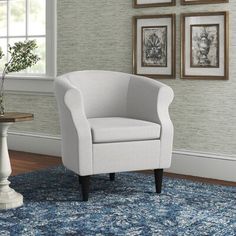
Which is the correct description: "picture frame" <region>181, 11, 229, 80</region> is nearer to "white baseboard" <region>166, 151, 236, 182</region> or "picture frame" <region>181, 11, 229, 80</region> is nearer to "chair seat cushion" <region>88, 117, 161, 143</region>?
"white baseboard" <region>166, 151, 236, 182</region>

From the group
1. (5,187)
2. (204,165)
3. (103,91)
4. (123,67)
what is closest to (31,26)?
(123,67)

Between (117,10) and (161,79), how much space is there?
30.3 inches

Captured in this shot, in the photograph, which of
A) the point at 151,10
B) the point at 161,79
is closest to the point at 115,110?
the point at 161,79

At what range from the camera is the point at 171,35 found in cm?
424

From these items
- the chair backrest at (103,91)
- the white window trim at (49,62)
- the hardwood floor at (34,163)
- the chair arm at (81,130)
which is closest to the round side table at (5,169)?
the chair arm at (81,130)

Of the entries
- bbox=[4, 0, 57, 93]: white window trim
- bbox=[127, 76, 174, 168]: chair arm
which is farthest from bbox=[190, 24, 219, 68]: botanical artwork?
bbox=[4, 0, 57, 93]: white window trim

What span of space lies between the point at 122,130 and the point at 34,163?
1623 mm

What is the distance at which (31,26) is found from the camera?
5.42 meters

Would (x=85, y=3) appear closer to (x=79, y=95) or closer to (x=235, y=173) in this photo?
(x=79, y=95)

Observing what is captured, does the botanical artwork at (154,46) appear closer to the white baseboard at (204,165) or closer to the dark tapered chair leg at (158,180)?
the white baseboard at (204,165)

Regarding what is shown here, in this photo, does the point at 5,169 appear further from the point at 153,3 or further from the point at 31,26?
the point at 31,26

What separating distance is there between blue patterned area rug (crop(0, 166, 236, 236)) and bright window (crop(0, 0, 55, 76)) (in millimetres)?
1637

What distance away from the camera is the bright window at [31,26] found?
16.7 ft

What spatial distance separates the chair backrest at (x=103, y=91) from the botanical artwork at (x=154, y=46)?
46 centimetres
